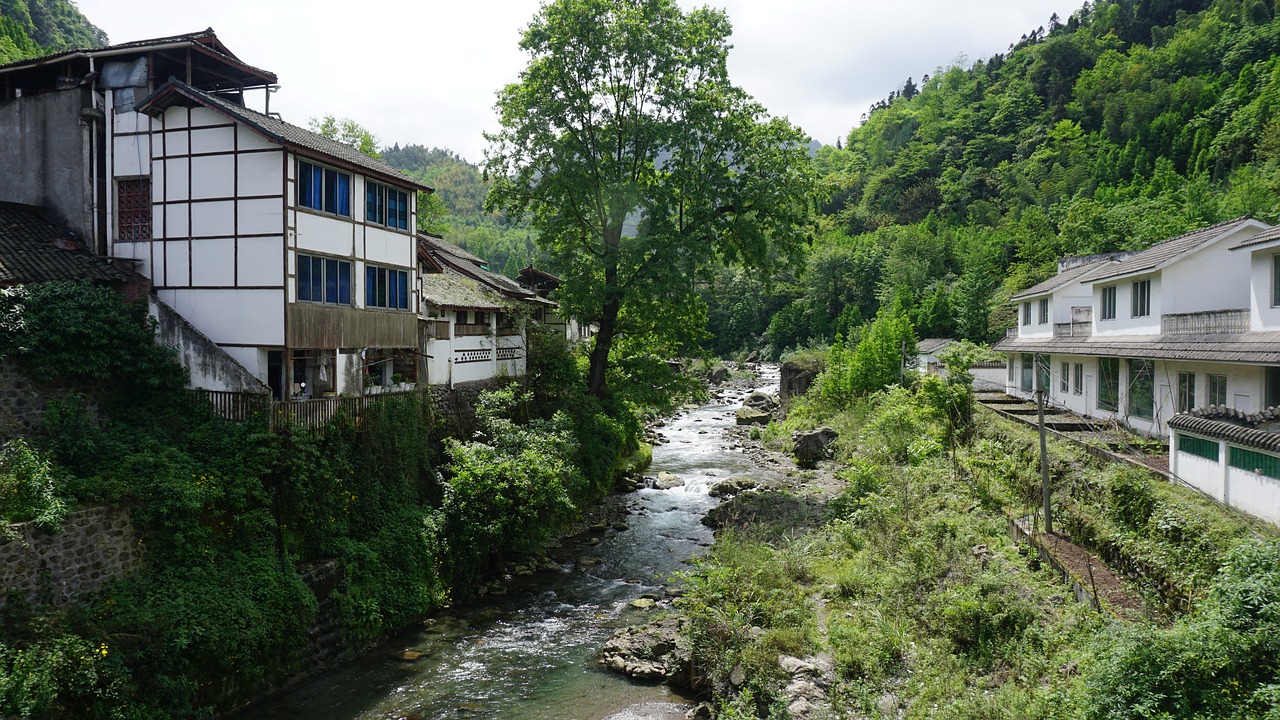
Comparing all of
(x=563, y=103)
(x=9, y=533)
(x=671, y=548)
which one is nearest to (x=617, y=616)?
(x=671, y=548)

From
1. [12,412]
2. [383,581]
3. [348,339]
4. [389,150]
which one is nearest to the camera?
[12,412]

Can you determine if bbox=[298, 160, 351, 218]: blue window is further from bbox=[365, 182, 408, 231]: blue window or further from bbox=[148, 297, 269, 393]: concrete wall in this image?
bbox=[148, 297, 269, 393]: concrete wall

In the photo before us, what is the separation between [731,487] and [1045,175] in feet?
258

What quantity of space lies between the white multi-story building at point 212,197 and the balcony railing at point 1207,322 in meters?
24.8

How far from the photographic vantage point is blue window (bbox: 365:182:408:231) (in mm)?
20828

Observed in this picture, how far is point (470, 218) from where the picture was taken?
163500 millimetres

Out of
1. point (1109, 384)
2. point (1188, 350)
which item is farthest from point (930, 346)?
point (1188, 350)

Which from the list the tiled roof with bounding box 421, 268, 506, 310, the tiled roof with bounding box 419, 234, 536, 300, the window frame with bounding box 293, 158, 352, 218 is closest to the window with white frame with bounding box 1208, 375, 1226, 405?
the tiled roof with bounding box 421, 268, 506, 310

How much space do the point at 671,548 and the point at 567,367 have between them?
33.3 feet

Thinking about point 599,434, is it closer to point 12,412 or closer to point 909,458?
point 909,458

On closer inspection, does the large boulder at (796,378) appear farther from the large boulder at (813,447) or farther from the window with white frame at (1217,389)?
the window with white frame at (1217,389)

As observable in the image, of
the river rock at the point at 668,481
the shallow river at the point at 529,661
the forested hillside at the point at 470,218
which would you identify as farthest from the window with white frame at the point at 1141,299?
the forested hillside at the point at 470,218

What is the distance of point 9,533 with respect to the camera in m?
11.3

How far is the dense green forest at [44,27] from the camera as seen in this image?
5009 cm
